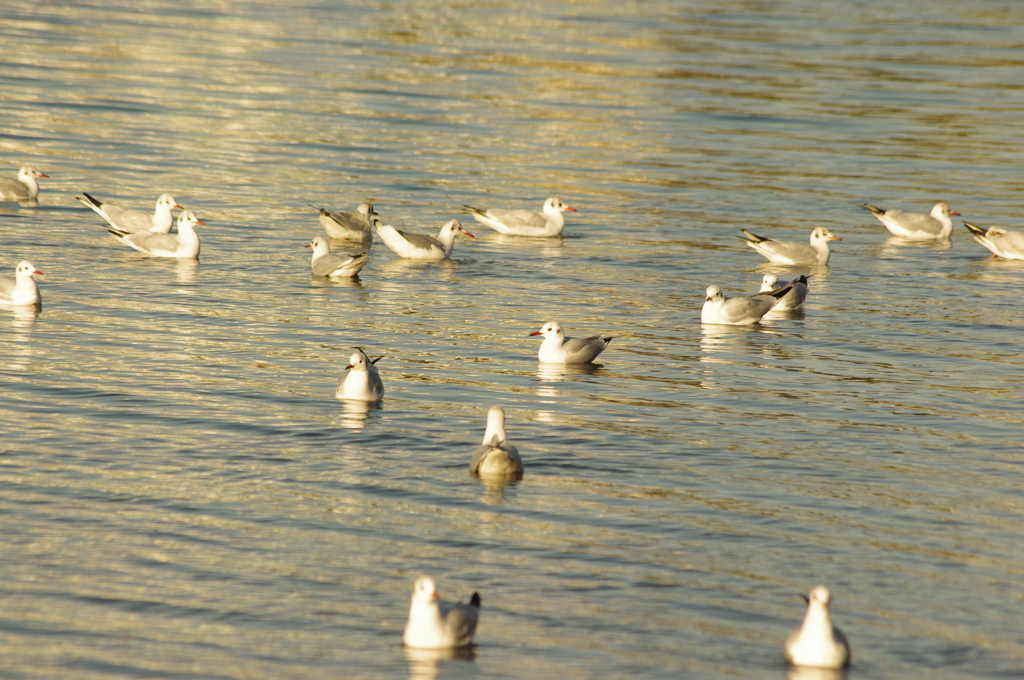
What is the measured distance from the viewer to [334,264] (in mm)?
21828

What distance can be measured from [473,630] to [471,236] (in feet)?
53.0

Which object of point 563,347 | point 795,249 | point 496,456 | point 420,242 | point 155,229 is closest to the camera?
point 496,456

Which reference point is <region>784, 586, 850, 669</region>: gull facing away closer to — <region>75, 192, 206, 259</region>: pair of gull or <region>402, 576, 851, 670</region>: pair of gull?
<region>402, 576, 851, 670</region>: pair of gull

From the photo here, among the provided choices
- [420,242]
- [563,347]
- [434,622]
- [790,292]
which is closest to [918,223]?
[790,292]

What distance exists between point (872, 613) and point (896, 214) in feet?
59.9

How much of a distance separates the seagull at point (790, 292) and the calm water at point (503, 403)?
44 centimetres

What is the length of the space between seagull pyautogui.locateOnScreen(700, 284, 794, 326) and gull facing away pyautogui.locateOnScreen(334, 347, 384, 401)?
665 cm

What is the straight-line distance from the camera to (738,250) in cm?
2562

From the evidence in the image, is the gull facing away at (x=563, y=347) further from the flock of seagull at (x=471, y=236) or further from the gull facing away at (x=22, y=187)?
the gull facing away at (x=22, y=187)

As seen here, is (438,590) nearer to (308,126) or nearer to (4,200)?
(4,200)

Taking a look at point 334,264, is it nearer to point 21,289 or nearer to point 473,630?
point 21,289

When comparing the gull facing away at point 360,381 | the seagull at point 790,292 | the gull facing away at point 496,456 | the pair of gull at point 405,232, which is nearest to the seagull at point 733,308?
the seagull at point 790,292

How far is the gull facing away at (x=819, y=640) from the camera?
9023 millimetres

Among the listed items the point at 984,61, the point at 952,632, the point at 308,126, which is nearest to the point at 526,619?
the point at 952,632
